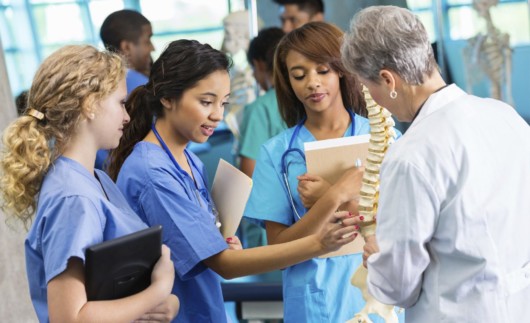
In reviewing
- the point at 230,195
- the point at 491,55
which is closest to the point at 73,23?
the point at 491,55

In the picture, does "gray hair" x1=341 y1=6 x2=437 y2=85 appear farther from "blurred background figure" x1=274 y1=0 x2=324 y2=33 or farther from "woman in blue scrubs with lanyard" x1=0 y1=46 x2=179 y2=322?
"blurred background figure" x1=274 y1=0 x2=324 y2=33

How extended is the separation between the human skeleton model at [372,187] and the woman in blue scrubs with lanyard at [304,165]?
0.36ft

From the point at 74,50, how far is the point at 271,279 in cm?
263

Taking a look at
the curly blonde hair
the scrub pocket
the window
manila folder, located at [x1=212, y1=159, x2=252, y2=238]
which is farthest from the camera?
the window

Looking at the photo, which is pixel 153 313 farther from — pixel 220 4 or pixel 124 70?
pixel 220 4

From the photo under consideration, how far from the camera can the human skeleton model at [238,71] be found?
4395 mm

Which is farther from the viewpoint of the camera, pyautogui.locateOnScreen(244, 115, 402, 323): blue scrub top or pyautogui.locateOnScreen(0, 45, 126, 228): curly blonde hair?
pyautogui.locateOnScreen(244, 115, 402, 323): blue scrub top

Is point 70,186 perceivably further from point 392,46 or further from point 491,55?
point 491,55

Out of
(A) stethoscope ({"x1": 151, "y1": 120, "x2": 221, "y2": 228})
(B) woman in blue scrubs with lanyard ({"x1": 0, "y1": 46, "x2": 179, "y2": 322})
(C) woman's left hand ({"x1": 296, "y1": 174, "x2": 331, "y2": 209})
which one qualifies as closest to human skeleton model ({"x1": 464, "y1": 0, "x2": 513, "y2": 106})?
(C) woman's left hand ({"x1": 296, "y1": 174, "x2": 331, "y2": 209})

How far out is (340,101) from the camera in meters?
2.44

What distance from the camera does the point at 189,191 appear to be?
2082 mm

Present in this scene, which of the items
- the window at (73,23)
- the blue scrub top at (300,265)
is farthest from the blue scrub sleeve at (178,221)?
the window at (73,23)

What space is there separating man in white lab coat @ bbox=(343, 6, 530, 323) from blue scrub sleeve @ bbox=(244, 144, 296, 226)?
64cm

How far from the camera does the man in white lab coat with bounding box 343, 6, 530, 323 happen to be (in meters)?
1.62
